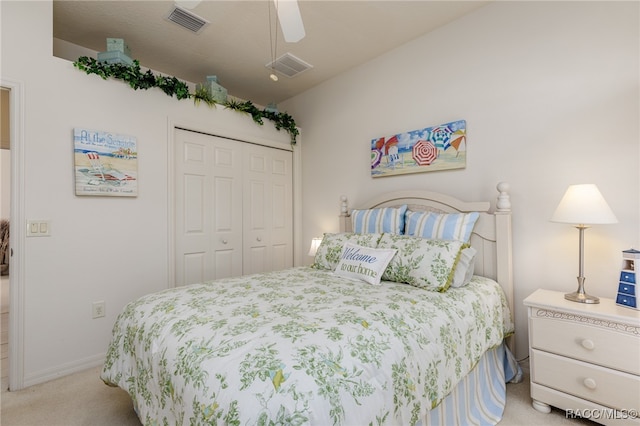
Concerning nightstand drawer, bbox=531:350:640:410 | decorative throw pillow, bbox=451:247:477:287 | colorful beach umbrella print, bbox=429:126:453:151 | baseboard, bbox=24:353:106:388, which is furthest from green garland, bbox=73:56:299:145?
nightstand drawer, bbox=531:350:640:410

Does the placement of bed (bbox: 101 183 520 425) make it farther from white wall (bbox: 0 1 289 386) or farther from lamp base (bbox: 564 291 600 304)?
white wall (bbox: 0 1 289 386)

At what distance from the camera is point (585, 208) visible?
166 cm

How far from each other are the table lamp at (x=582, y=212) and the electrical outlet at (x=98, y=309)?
10.6 ft

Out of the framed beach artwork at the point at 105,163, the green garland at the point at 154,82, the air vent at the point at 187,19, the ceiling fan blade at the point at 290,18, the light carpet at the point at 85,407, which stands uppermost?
the air vent at the point at 187,19

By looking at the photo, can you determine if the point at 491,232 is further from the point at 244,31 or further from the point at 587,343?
the point at 244,31

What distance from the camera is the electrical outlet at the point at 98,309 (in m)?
2.38

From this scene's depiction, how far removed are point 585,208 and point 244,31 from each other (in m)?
2.77

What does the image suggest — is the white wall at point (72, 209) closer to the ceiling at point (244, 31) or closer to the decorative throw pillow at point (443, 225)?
the ceiling at point (244, 31)

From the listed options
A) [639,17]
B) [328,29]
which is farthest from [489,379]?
[328,29]

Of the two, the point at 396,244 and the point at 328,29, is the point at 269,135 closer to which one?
the point at 328,29

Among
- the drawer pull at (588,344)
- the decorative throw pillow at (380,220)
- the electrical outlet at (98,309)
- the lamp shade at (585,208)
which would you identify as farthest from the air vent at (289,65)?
the drawer pull at (588,344)

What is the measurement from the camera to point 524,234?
7.09 feet

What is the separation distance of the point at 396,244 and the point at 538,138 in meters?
1.22

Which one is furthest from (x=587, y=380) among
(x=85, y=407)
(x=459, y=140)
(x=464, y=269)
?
(x=85, y=407)
